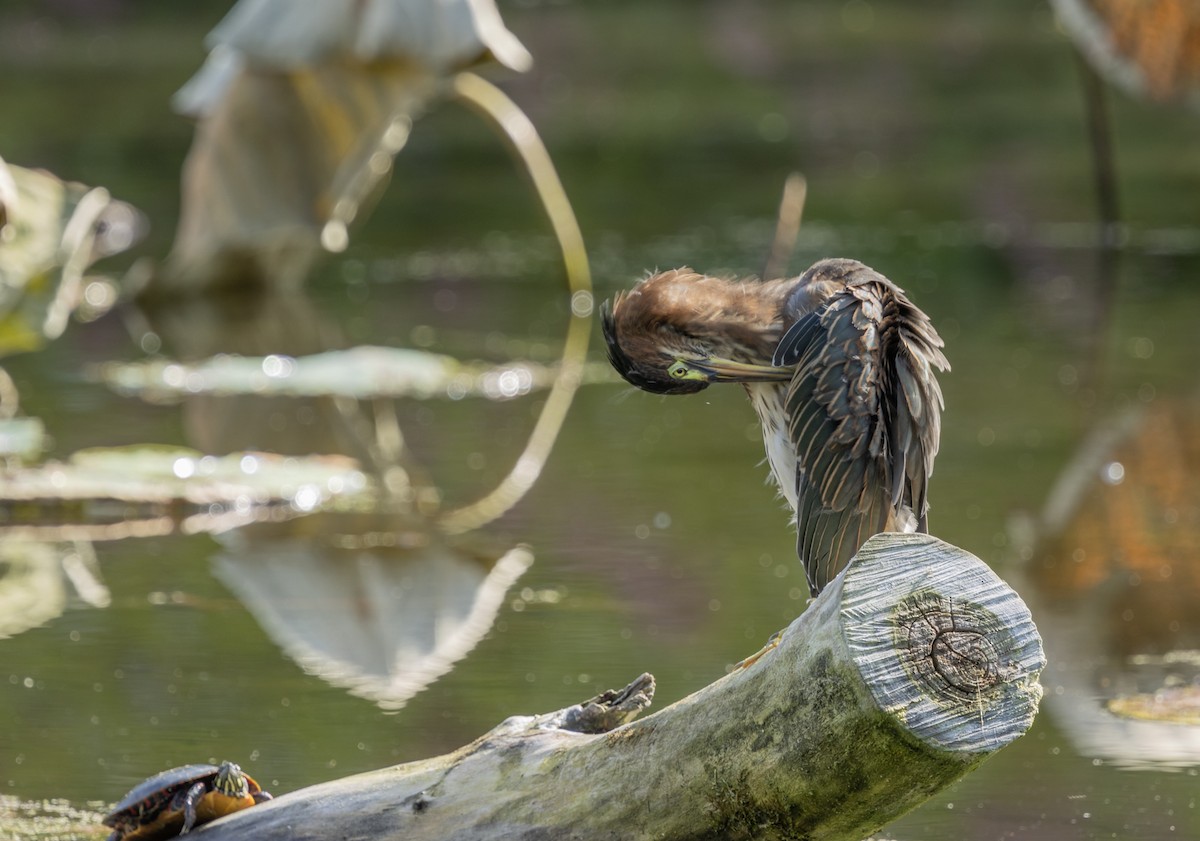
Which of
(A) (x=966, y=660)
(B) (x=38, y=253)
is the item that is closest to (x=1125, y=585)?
(A) (x=966, y=660)

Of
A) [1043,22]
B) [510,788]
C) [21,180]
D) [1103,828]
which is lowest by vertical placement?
[1103,828]

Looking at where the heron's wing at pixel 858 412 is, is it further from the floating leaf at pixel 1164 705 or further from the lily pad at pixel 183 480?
the lily pad at pixel 183 480

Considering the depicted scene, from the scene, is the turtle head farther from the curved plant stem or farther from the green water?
the curved plant stem

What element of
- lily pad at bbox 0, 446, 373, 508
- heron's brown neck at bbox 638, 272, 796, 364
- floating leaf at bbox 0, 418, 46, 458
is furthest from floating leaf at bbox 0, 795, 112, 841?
floating leaf at bbox 0, 418, 46, 458

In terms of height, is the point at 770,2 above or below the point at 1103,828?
above

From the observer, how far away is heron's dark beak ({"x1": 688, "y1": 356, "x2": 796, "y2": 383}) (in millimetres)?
4145

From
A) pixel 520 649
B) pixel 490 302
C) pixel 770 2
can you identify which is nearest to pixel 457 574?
pixel 520 649

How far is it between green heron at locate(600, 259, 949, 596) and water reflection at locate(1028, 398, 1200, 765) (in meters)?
1.23

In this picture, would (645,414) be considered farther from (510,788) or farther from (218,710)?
(510,788)

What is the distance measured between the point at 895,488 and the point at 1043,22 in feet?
99.7

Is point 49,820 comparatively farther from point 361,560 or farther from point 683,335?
point 361,560

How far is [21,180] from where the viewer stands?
29.5ft

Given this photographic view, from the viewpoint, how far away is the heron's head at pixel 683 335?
163 inches

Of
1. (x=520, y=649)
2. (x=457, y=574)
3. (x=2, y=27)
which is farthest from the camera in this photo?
(x=2, y=27)
